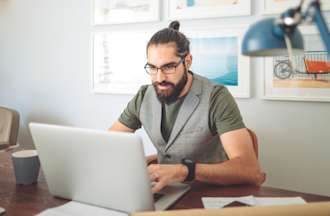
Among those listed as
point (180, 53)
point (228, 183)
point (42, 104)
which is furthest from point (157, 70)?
point (42, 104)

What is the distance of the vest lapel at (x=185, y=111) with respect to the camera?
1578 mm

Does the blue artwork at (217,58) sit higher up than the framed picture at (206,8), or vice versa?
the framed picture at (206,8)

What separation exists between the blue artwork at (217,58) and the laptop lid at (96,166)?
145cm

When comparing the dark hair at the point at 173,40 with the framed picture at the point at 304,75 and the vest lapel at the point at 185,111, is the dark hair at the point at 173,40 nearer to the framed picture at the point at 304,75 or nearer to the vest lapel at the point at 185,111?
the vest lapel at the point at 185,111

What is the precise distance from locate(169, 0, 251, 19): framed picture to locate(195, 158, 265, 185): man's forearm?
1.24 metres

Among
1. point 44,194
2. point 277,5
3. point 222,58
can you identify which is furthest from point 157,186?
point 277,5

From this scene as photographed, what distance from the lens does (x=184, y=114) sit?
62.4 inches

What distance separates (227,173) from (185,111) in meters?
0.39

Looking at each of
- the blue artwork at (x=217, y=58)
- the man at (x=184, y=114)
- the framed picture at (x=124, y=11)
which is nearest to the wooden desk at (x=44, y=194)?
the man at (x=184, y=114)

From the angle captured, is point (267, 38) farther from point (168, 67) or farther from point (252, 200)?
point (168, 67)

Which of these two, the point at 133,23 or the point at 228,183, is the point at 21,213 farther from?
the point at 133,23

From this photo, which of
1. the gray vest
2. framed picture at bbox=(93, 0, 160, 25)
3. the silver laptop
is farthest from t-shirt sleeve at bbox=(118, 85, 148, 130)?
framed picture at bbox=(93, 0, 160, 25)

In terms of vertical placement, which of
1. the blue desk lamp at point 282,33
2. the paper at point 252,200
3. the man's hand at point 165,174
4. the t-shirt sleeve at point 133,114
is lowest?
the paper at point 252,200

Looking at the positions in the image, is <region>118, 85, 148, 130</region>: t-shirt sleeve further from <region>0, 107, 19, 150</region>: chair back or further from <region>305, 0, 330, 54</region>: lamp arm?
<region>0, 107, 19, 150</region>: chair back
